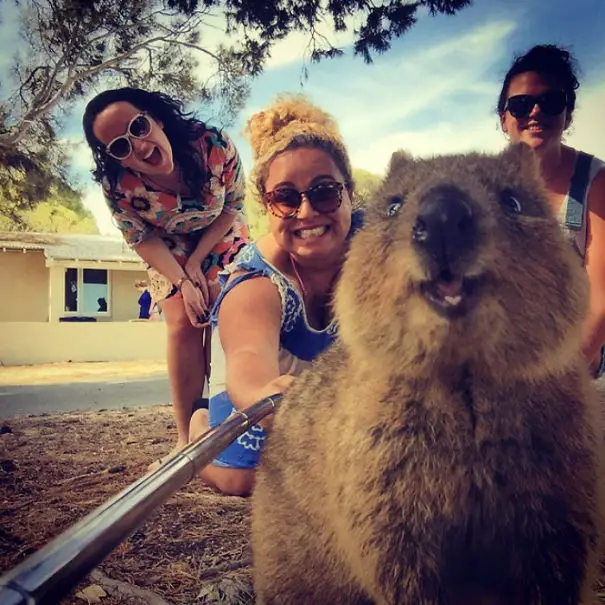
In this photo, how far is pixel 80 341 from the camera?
185 cm

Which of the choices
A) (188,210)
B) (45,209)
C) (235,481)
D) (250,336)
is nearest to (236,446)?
(235,481)

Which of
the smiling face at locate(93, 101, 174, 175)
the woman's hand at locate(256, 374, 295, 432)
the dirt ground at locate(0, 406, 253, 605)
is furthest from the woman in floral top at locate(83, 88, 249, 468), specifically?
the woman's hand at locate(256, 374, 295, 432)

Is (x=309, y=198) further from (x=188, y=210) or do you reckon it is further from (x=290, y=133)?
(x=188, y=210)

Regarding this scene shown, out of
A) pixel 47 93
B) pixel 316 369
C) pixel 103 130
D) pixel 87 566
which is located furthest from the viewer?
pixel 47 93

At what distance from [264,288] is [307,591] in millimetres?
587

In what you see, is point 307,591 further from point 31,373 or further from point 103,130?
point 31,373

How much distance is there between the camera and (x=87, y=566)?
0.49 meters

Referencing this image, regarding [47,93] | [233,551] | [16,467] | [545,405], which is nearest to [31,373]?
[16,467]

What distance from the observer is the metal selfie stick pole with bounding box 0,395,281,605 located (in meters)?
0.44

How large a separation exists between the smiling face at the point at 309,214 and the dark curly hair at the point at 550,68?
Result: 34 cm

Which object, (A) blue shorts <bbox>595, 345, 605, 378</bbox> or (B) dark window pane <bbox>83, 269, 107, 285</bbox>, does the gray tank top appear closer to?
(A) blue shorts <bbox>595, 345, 605, 378</bbox>

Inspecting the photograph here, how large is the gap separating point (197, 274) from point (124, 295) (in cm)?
29

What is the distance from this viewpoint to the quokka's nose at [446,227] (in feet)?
1.87

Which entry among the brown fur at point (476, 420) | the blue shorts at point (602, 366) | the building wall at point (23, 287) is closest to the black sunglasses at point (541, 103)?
the brown fur at point (476, 420)
